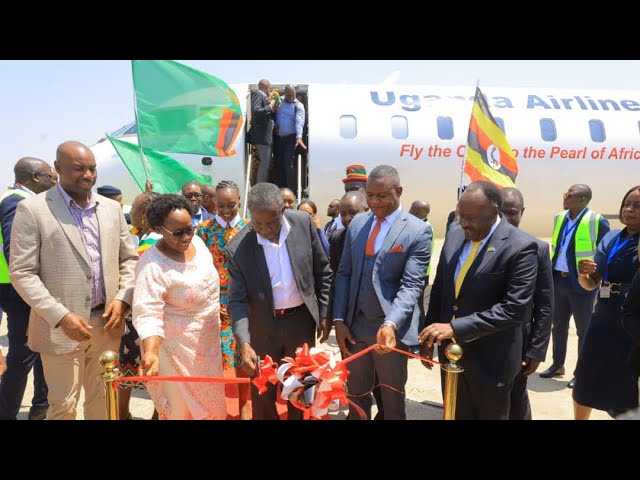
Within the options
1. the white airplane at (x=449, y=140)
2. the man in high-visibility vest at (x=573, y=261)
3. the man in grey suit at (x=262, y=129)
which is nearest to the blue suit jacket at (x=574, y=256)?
the man in high-visibility vest at (x=573, y=261)

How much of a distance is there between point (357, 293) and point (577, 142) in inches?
461

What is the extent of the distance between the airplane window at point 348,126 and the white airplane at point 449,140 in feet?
0.08

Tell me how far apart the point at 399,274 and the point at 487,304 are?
24.8 inches

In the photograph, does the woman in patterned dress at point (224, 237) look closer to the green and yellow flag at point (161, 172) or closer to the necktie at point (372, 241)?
the necktie at point (372, 241)

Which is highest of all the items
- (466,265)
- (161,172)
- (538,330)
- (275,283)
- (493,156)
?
(493,156)

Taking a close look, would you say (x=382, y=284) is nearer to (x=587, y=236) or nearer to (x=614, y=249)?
(x=614, y=249)

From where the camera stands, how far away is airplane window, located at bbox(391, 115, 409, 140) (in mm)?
11995

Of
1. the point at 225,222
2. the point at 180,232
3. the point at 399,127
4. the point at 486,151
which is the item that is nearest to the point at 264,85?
the point at 399,127

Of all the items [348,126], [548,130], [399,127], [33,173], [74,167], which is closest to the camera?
[74,167]

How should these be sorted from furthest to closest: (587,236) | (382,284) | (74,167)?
1. (587,236)
2. (382,284)
3. (74,167)

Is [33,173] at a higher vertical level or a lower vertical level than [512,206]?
higher

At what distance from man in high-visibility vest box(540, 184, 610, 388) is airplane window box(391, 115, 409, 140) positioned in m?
6.48

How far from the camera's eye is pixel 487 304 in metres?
3.08
